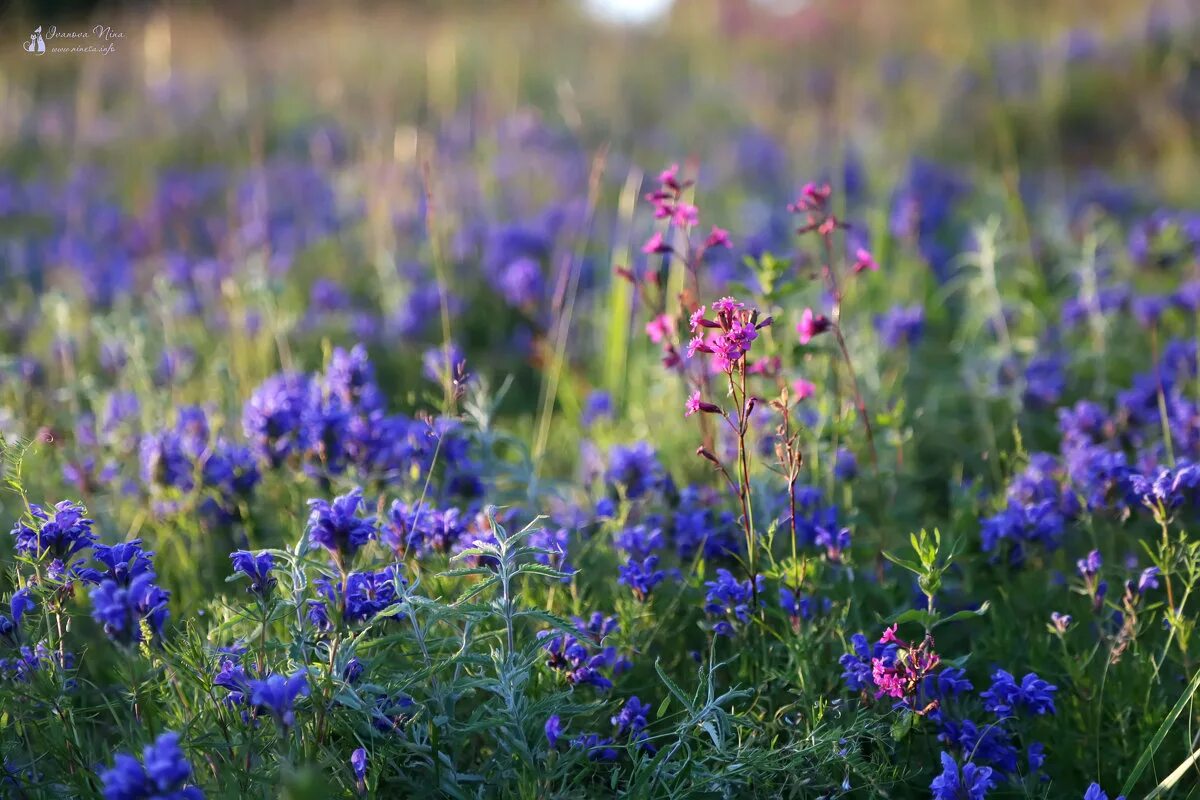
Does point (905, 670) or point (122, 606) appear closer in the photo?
point (122, 606)

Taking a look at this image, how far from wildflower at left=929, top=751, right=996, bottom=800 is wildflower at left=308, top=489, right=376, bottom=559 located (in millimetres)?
942

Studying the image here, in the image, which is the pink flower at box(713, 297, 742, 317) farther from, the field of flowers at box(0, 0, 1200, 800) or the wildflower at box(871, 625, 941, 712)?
the wildflower at box(871, 625, 941, 712)

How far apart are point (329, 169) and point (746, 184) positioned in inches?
109

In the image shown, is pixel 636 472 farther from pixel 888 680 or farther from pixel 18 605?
pixel 18 605

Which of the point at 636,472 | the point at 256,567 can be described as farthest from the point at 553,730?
the point at 636,472

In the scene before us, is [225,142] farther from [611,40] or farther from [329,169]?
[611,40]

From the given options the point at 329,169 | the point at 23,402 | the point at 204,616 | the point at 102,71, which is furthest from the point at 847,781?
the point at 102,71

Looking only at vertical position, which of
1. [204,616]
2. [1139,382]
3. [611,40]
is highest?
[611,40]

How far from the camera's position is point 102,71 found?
11109 mm

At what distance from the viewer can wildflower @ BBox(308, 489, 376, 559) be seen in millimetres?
1626

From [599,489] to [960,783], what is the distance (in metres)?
1.33

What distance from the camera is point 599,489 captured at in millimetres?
2670

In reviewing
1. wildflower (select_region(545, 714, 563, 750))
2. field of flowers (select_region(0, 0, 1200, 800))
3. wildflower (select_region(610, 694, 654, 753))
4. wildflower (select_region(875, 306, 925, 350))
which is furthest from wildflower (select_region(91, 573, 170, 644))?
wildflower (select_region(875, 306, 925, 350))

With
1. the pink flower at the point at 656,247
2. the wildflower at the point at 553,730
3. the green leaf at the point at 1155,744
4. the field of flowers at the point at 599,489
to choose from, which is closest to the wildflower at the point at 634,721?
the field of flowers at the point at 599,489
